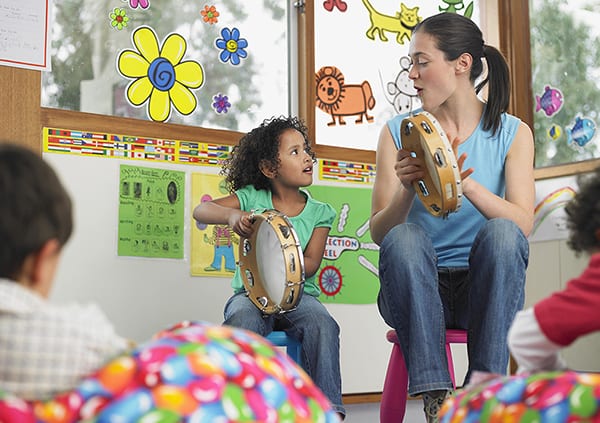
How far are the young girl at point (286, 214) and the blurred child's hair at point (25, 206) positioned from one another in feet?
4.34

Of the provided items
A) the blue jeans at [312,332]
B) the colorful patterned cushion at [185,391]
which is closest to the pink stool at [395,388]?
the blue jeans at [312,332]

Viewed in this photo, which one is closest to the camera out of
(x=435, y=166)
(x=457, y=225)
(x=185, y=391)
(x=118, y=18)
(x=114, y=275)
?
(x=185, y=391)

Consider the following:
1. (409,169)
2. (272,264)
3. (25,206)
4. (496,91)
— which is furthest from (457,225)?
(25,206)

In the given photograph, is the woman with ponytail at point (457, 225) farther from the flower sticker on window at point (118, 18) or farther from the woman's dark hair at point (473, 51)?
the flower sticker on window at point (118, 18)

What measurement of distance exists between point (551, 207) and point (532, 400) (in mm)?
2643

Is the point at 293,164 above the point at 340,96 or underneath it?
underneath

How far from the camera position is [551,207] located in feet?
11.9

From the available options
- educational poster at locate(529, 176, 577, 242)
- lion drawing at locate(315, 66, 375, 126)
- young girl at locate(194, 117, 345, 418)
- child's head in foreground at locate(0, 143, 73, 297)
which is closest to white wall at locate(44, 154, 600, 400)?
young girl at locate(194, 117, 345, 418)

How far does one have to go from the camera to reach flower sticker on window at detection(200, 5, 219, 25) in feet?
10.4

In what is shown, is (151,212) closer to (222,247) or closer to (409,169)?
(222,247)

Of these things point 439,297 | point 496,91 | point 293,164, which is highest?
point 496,91

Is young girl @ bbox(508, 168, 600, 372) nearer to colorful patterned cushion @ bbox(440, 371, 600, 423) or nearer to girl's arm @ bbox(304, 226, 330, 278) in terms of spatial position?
colorful patterned cushion @ bbox(440, 371, 600, 423)

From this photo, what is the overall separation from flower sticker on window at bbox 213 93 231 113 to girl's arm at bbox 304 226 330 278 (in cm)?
74

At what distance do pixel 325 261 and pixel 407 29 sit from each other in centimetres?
108
